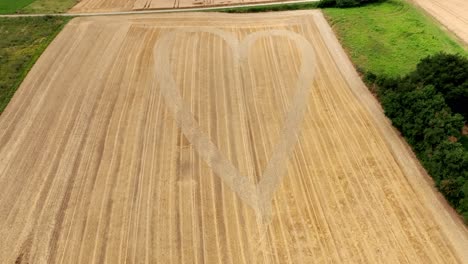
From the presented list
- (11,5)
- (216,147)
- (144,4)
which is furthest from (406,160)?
(11,5)

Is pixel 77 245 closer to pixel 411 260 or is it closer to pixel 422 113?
pixel 411 260

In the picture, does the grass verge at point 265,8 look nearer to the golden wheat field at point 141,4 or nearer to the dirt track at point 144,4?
the dirt track at point 144,4

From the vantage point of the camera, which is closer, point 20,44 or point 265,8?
point 20,44

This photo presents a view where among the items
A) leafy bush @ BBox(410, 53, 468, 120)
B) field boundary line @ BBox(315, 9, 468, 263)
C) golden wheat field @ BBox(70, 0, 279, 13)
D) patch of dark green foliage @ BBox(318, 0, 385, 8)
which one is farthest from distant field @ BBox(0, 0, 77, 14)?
leafy bush @ BBox(410, 53, 468, 120)

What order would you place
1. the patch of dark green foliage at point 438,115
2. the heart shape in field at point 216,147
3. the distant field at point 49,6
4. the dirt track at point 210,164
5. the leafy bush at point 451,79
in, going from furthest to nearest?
the distant field at point 49,6, the leafy bush at point 451,79, the heart shape in field at point 216,147, the patch of dark green foliage at point 438,115, the dirt track at point 210,164

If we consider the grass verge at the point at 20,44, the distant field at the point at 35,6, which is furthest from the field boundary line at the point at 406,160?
the distant field at the point at 35,6

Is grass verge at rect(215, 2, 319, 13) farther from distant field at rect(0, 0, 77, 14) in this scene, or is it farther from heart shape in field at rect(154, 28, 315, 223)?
distant field at rect(0, 0, 77, 14)

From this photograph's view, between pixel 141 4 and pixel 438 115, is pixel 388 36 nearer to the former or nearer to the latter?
pixel 438 115
